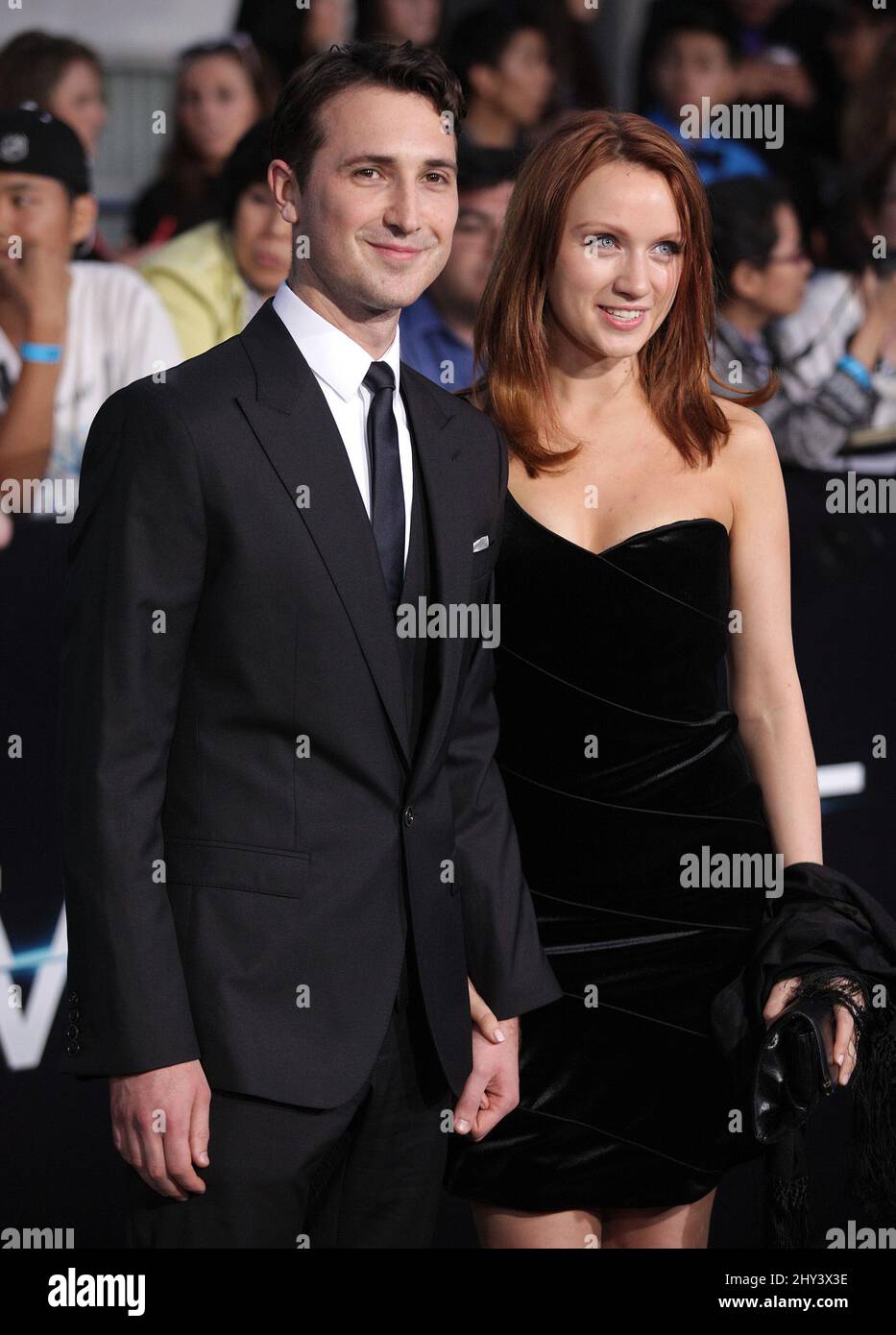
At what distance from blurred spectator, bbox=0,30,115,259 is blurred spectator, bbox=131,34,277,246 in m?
0.17

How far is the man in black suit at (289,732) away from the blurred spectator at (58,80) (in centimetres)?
163

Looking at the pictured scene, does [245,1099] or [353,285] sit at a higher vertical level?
[353,285]

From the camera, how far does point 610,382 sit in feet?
7.34

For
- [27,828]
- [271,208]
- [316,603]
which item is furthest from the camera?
[271,208]

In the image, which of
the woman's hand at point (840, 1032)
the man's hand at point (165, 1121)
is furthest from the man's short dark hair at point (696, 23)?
the man's hand at point (165, 1121)

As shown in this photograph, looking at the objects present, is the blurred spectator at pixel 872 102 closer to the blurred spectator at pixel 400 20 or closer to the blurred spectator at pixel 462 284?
the blurred spectator at pixel 462 284

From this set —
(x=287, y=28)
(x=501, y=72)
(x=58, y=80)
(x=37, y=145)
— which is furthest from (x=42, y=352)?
(x=501, y=72)

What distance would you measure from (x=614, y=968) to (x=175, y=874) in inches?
30.5

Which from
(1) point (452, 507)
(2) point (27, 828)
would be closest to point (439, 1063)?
(1) point (452, 507)

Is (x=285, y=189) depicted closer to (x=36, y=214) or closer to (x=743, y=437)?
(x=743, y=437)

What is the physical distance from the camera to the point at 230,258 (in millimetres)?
3395
